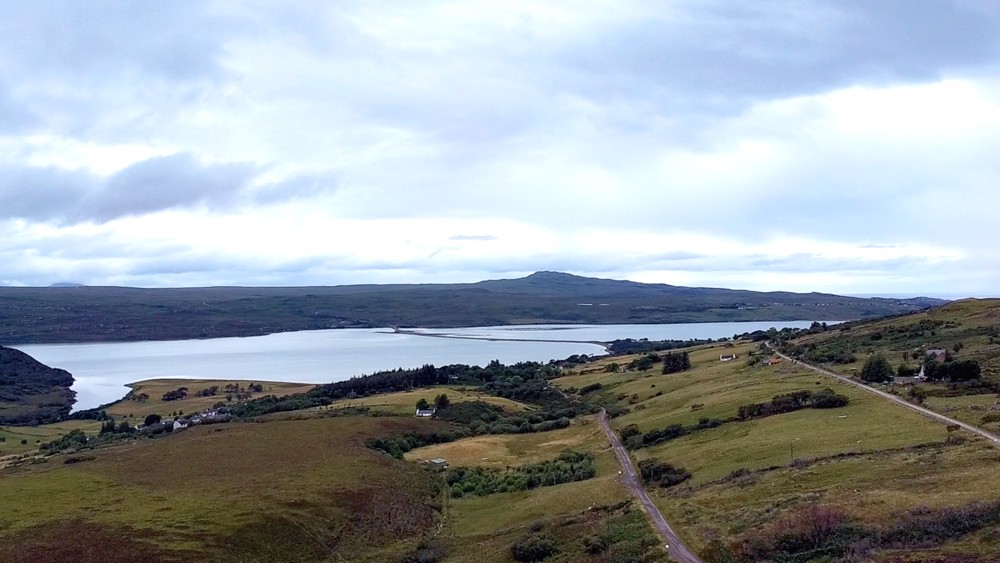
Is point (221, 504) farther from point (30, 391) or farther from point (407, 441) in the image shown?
point (30, 391)

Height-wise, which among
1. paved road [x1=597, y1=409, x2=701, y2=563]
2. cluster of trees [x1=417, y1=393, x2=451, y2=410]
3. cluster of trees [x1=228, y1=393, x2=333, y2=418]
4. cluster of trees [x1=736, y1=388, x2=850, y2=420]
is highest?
cluster of trees [x1=736, y1=388, x2=850, y2=420]

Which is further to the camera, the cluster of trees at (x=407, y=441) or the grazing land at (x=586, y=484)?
the cluster of trees at (x=407, y=441)

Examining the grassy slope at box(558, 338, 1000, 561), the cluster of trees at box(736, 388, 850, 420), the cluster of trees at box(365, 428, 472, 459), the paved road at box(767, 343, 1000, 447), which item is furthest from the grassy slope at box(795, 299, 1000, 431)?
the cluster of trees at box(365, 428, 472, 459)

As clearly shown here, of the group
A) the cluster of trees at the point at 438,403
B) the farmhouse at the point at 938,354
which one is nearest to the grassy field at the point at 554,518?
the cluster of trees at the point at 438,403

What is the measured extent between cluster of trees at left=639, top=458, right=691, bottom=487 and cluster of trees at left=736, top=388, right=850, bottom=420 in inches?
448

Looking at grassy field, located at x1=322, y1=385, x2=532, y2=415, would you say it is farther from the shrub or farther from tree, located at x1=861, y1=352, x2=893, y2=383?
the shrub

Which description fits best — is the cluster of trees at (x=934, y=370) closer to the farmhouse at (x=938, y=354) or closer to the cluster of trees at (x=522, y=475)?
the farmhouse at (x=938, y=354)

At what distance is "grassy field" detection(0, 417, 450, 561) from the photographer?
1535 inches

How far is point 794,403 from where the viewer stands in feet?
182

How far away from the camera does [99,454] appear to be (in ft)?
215

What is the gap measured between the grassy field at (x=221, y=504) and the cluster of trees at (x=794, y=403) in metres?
24.2

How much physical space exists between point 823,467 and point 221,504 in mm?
33947

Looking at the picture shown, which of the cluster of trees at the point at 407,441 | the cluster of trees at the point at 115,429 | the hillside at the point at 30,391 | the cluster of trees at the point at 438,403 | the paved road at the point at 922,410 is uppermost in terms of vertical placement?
the paved road at the point at 922,410

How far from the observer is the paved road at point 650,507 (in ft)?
97.2
